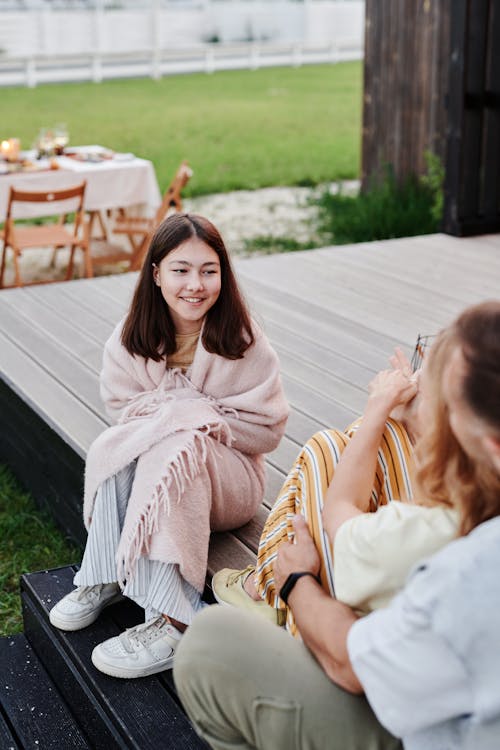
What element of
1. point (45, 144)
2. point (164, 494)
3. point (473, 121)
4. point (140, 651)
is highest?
point (473, 121)

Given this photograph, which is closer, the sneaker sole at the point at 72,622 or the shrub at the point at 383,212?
the sneaker sole at the point at 72,622

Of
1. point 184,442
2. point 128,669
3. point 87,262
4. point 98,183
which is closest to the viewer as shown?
point 128,669

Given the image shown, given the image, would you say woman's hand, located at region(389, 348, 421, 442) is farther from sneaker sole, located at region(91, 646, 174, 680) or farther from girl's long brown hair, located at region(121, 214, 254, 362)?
sneaker sole, located at region(91, 646, 174, 680)

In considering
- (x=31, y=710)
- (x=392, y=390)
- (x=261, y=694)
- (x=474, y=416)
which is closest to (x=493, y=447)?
(x=474, y=416)

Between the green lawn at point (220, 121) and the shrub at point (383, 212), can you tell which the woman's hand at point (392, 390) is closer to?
the shrub at point (383, 212)

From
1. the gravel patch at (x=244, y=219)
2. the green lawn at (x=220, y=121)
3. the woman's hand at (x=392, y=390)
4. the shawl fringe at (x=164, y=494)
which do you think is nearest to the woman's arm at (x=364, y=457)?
the woman's hand at (x=392, y=390)

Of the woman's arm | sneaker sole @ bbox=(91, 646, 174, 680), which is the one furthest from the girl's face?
sneaker sole @ bbox=(91, 646, 174, 680)

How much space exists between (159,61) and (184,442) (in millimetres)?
22863

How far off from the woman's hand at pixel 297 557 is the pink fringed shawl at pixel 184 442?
0.39 metres

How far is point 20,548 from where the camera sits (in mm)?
3219

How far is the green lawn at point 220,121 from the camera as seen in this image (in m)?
10.8

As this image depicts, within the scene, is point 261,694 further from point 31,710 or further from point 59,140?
point 59,140

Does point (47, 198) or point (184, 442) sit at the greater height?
point (184, 442)

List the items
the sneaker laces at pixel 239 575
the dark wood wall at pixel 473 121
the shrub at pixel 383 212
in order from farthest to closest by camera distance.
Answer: the shrub at pixel 383 212 < the dark wood wall at pixel 473 121 < the sneaker laces at pixel 239 575
